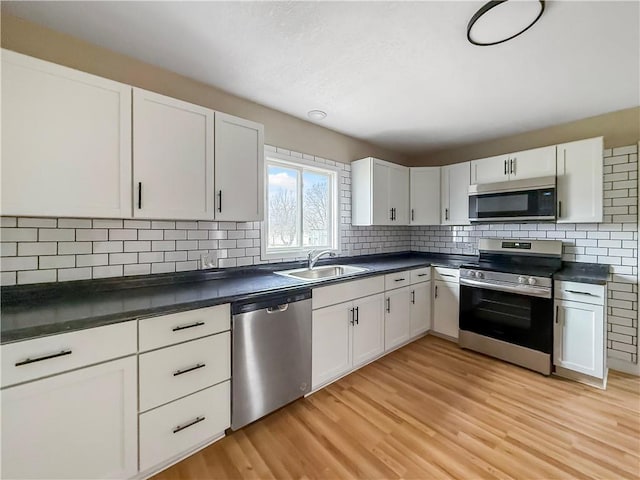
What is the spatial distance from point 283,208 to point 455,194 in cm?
220

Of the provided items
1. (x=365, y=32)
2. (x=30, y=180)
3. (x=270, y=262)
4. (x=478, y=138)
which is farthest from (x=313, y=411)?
(x=478, y=138)

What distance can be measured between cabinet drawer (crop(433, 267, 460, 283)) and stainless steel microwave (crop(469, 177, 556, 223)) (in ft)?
2.11

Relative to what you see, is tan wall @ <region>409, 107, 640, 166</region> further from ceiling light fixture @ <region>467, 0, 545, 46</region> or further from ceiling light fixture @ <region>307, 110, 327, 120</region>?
ceiling light fixture @ <region>307, 110, 327, 120</region>

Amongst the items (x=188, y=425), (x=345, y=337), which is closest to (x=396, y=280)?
(x=345, y=337)

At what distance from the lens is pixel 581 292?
2.30m

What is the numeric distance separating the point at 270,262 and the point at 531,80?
2.57 m

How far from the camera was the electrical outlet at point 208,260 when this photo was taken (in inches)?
85.4

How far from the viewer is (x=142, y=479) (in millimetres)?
1438

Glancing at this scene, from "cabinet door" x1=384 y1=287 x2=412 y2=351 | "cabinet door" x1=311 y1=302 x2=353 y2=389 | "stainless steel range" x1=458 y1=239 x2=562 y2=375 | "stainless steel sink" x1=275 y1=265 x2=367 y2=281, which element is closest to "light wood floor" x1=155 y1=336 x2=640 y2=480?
"cabinet door" x1=311 y1=302 x2=353 y2=389

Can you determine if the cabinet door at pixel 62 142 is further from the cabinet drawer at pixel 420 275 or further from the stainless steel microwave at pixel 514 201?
the stainless steel microwave at pixel 514 201

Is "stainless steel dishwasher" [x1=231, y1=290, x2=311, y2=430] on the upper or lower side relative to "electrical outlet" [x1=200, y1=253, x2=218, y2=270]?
lower

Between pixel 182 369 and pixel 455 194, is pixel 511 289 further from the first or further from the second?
pixel 182 369

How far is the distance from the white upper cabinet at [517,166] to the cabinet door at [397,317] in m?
1.59

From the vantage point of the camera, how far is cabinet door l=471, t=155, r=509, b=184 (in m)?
2.99
